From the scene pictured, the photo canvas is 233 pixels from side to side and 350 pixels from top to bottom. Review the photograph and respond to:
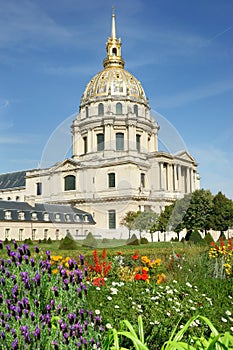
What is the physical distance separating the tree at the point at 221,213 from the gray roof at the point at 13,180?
43.1 m

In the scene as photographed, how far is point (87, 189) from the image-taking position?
1220 cm

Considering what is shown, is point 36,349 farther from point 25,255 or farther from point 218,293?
point 218,293

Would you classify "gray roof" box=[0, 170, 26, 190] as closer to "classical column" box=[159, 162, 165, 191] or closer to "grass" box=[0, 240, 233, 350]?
"classical column" box=[159, 162, 165, 191]

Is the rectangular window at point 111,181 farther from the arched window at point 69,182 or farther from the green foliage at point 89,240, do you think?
the green foliage at point 89,240

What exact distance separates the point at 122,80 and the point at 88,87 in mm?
6332

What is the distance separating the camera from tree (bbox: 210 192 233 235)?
145 feet

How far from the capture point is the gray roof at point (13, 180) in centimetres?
7900

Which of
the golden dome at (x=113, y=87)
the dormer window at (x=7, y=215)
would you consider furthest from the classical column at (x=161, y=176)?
the golden dome at (x=113, y=87)

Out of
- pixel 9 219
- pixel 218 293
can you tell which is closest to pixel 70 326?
→ pixel 218 293

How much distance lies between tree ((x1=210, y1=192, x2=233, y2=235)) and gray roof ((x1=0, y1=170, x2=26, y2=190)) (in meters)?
43.1

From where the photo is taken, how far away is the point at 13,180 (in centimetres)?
8150

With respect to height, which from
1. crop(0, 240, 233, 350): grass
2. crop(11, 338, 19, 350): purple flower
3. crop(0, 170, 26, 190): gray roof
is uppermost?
crop(0, 170, 26, 190): gray roof

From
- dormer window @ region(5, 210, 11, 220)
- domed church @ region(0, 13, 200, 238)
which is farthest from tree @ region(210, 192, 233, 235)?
domed church @ region(0, 13, 200, 238)

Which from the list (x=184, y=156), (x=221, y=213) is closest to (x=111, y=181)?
(x=184, y=156)
